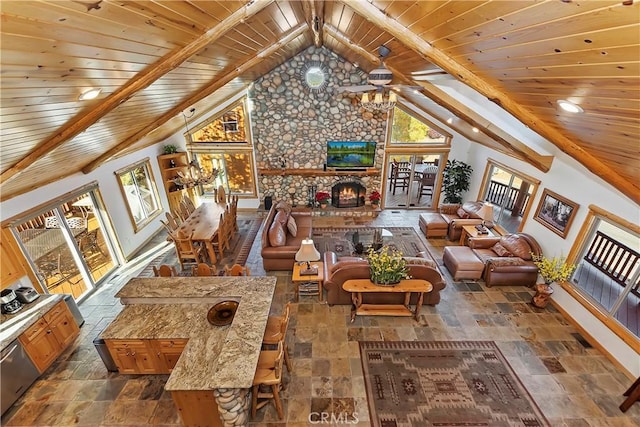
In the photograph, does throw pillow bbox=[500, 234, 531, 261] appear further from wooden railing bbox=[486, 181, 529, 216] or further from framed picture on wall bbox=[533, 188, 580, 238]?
wooden railing bbox=[486, 181, 529, 216]

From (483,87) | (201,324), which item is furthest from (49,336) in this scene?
(483,87)

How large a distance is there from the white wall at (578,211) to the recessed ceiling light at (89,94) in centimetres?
694

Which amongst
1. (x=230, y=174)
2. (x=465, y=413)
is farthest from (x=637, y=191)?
(x=230, y=174)

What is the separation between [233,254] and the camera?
23.1 feet

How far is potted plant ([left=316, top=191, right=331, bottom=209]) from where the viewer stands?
883cm

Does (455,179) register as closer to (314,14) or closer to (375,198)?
(375,198)

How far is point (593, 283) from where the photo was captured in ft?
18.5

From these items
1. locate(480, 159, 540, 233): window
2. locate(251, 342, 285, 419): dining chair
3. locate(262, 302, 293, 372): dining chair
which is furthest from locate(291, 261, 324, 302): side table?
locate(480, 159, 540, 233): window

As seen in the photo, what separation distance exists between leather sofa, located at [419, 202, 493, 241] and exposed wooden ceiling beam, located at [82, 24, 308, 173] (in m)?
5.54

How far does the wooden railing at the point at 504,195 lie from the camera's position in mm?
8031

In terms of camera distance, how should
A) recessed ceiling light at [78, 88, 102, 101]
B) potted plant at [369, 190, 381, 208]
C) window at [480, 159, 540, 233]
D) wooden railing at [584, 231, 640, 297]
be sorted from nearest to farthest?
recessed ceiling light at [78, 88, 102, 101]
wooden railing at [584, 231, 640, 297]
window at [480, 159, 540, 233]
potted plant at [369, 190, 381, 208]

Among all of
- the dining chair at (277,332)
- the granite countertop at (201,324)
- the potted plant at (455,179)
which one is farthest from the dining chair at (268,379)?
the potted plant at (455,179)

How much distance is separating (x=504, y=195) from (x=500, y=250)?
309cm

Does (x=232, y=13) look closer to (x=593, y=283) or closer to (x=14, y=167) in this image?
(x=14, y=167)
